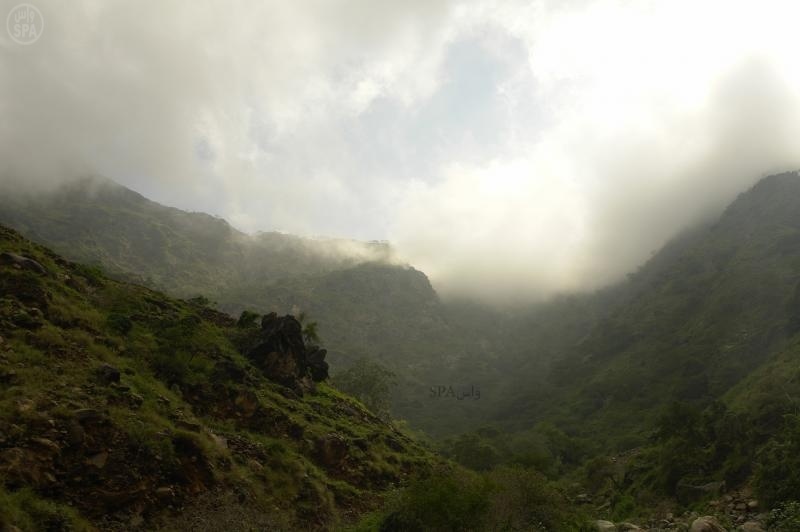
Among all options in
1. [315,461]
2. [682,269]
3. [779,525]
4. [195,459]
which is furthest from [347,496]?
[682,269]

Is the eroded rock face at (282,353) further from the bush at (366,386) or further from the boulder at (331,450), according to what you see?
the bush at (366,386)

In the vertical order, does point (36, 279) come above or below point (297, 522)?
above

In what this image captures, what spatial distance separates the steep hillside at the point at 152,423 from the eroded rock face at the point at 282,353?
14cm

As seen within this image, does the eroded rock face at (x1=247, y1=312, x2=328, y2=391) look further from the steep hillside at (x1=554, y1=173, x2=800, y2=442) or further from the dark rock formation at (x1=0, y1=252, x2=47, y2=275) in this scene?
the steep hillside at (x1=554, y1=173, x2=800, y2=442)

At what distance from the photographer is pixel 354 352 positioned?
18788 centimetres

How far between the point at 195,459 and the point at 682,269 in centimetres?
18920

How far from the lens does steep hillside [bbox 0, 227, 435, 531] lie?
17688 mm

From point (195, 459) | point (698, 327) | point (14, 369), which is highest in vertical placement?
point (698, 327)

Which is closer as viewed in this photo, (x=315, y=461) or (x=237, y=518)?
(x=237, y=518)

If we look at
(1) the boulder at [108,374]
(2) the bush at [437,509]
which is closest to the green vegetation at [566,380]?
(2) the bush at [437,509]

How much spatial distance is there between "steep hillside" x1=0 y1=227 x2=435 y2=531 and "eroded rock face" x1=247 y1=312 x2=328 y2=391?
142 mm

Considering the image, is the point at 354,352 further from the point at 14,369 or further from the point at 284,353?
the point at 14,369

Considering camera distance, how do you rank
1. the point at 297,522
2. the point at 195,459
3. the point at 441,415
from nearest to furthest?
the point at 195,459, the point at 297,522, the point at 441,415

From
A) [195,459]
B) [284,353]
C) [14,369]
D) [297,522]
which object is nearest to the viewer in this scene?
[14,369]
